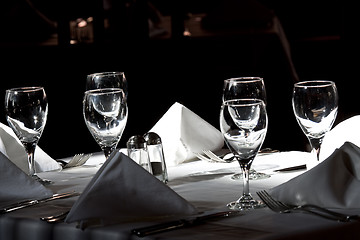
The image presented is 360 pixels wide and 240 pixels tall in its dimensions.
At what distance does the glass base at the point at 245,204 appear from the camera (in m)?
1.54

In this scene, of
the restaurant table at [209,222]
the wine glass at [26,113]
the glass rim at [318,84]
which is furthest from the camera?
the wine glass at [26,113]

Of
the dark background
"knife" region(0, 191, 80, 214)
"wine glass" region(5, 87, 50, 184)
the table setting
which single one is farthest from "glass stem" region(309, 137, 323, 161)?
the dark background

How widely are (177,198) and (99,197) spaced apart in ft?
0.52

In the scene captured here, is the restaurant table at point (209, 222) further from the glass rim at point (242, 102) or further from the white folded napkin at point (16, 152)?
the glass rim at point (242, 102)

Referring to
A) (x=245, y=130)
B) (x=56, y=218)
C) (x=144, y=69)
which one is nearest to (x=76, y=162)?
(x=56, y=218)

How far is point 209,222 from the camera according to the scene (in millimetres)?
1443

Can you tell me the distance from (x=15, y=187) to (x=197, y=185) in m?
0.44

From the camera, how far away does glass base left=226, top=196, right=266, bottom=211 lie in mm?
1536

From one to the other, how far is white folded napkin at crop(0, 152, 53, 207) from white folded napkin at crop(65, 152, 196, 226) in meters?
0.25

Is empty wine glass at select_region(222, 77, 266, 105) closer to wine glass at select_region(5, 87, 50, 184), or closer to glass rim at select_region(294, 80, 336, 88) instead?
glass rim at select_region(294, 80, 336, 88)

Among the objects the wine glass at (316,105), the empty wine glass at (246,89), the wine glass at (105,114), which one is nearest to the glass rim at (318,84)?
the wine glass at (316,105)

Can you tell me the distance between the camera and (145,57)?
514 cm

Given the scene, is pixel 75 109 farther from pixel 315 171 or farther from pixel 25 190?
pixel 315 171

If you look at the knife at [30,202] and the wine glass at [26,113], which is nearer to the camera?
the knife at [30,202]
